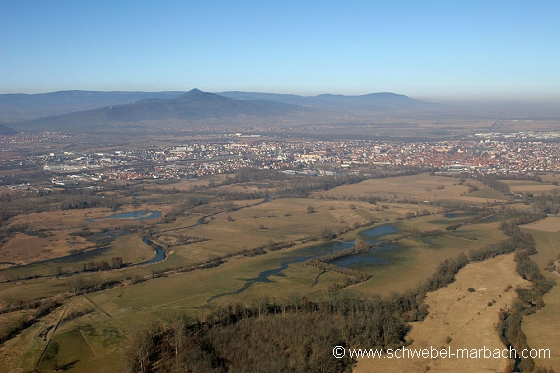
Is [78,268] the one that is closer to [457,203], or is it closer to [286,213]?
[286,213]

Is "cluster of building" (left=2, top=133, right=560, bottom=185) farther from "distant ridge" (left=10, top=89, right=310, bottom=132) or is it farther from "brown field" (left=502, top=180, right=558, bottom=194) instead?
"distant ridge" (left=10, top=89, right=310, bottom=132)

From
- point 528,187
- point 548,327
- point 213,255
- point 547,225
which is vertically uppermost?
point 528,187

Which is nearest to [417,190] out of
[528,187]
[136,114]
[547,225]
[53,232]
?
[528,187]

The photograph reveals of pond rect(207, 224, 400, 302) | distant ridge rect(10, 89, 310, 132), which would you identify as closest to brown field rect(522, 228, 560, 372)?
pond rect(207, 224, 400, 302)

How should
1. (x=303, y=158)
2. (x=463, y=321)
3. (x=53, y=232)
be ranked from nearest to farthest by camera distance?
1. (x=463, y=321)
2. (x=53, y=232)
3. (x=303, y=158)

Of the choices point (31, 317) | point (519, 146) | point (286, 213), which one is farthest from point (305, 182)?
point (519, 146)

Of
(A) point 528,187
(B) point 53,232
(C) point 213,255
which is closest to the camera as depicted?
(C) point 213,255

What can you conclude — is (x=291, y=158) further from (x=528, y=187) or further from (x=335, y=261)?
(x=335, y=261)
